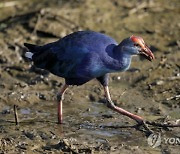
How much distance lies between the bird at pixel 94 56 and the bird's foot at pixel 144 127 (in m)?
0.03

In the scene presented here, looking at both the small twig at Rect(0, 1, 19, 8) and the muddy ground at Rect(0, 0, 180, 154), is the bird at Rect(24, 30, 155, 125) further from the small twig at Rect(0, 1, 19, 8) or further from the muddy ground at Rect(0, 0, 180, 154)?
the small twig at Rect(0, 1, 19, 8)

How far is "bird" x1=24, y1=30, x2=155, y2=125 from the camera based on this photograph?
21.3ft

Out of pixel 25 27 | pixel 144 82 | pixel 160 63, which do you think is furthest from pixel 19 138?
pixel 25 27

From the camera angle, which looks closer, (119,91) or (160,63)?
(119,91)

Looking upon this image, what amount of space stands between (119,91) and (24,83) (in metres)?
1.21

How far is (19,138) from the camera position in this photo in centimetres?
655

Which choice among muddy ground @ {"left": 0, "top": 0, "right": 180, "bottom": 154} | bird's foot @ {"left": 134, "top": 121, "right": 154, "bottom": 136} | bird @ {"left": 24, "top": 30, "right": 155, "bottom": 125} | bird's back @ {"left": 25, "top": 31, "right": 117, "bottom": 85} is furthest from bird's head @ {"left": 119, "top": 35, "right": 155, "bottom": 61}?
muddy ground @ {"left": 0, "top": 0, "right": 180, "bottom": 154}

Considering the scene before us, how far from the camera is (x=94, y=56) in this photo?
6469 millimetres

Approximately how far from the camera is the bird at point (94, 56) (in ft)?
21.3

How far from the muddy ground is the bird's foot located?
0.05 meters

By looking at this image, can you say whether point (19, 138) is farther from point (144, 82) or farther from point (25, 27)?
point (25, 27)

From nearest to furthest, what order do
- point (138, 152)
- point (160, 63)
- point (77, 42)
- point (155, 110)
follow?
point (138, 152) < point (77, 42) < point (155, 110) < point (160, 63)

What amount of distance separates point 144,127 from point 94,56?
907 mm

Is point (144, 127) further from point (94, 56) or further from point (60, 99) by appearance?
point (60, 99)
